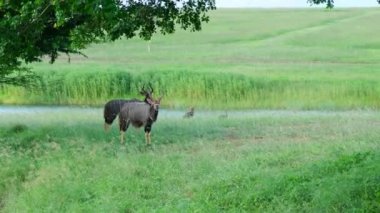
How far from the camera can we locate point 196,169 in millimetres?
13859

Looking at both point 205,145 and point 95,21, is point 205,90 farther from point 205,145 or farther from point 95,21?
point 95,21

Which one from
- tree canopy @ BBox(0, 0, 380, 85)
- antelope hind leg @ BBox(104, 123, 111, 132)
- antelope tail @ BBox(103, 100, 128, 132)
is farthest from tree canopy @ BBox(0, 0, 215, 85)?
antelope hind leg @ BBox(104, 123, 111, 132)

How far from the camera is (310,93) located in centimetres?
3241

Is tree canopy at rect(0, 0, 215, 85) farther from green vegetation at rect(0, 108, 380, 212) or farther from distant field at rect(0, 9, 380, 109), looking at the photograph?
distant field at rect(0, 9, 380, 109)

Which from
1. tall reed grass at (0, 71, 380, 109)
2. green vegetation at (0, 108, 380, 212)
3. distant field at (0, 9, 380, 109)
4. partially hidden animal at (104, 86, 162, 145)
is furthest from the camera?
distant field at (0, 9, 380, 109)

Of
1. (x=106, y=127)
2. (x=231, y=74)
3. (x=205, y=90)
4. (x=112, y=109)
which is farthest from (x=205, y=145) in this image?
(x=231, y=74)

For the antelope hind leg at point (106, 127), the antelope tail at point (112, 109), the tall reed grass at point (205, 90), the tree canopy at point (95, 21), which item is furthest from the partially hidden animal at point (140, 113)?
the tall reed grass at point (205, 90)

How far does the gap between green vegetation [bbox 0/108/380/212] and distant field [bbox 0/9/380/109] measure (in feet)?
38.1

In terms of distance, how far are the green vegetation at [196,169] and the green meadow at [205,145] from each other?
28 mm

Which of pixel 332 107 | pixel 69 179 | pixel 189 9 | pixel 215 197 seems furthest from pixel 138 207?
pixel 332 107

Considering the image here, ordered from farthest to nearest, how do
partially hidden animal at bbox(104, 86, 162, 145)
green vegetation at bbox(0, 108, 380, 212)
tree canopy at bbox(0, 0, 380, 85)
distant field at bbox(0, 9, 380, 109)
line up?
distant field at bbox(0, 9, 380, 109)
partially hidden animal at bbox(104, 86, 162, 145)
tree canopy at bbox(0, 0, 380, 85)
green vegetation at bbox(0, 108, 380, 212)

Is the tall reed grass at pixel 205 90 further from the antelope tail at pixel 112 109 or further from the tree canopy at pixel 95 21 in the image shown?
the tree canopy at pixel 95 21

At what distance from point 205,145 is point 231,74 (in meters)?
17.8

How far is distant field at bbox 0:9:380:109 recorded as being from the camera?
3253 centimetres
